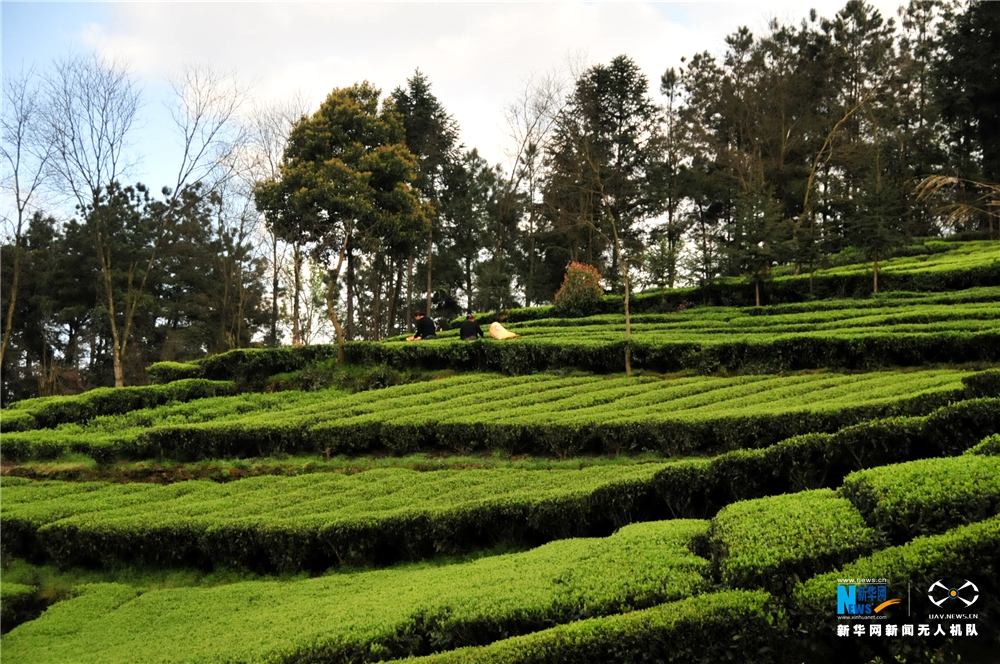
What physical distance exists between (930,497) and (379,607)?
171 inches

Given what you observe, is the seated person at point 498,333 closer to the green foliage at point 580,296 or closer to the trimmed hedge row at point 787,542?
the green foliage at point 580,296

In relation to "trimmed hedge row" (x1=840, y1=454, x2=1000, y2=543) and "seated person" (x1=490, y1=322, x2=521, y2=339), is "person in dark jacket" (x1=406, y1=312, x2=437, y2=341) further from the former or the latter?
"trimmed hedge row" (x1=840, y1=454, x2=1000, y2=543)

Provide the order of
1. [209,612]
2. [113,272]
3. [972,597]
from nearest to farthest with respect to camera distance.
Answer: [972,597], [209,612], [113,272]

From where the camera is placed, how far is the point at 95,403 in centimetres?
1634

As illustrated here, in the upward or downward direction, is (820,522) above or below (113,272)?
below

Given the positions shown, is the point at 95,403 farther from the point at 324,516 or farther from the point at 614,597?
the point at 614,597

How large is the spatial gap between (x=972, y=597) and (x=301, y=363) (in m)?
16.1

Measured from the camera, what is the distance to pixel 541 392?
13.9 m

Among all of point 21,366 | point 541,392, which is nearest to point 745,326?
point 541,392

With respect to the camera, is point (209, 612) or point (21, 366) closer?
point (209, 612)

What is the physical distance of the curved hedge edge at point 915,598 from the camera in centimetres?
441

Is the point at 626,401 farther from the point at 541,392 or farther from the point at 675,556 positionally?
the point at 675,556

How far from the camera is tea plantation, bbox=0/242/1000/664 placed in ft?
15.5

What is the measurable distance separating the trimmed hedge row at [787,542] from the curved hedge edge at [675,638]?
24cm
